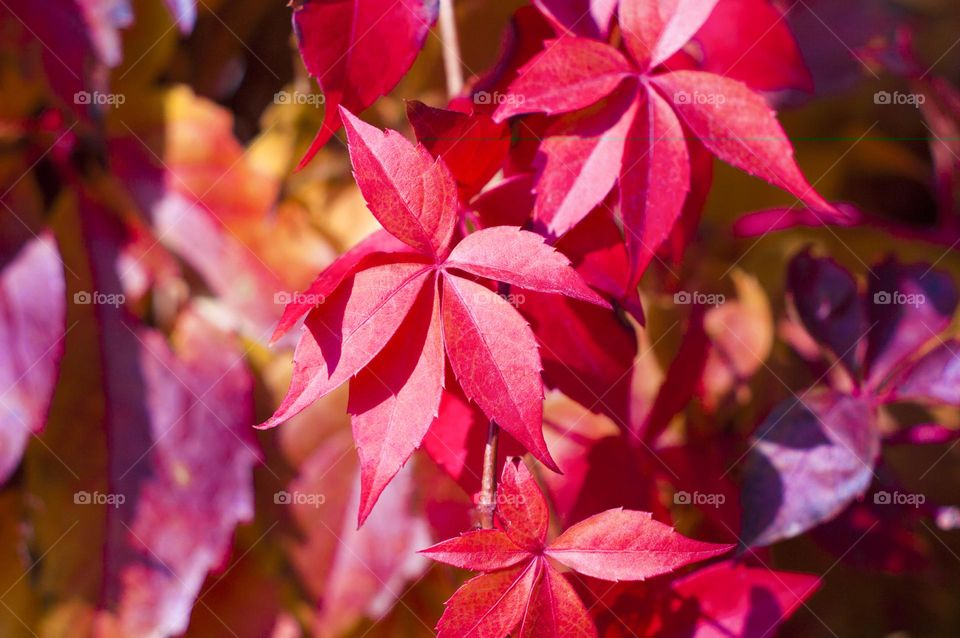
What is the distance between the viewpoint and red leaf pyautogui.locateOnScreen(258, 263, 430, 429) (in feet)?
1.04

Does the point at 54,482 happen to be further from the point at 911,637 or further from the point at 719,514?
the point at 911,637

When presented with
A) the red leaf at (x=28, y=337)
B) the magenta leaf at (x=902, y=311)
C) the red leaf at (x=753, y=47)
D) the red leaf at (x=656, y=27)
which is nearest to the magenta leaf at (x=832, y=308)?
the magenta leaf at (x=902, y=311)

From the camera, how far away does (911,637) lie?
66cm

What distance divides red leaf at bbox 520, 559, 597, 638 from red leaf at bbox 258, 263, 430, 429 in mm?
128

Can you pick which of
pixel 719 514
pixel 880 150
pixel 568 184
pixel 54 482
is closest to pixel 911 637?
pixel 719 514

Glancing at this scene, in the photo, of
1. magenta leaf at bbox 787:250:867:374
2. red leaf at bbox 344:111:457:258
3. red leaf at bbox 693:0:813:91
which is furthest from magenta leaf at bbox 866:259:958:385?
red leaf at bbox 344:111:457:258

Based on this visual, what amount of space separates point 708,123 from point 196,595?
426 millimetres

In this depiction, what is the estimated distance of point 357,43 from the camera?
392mm

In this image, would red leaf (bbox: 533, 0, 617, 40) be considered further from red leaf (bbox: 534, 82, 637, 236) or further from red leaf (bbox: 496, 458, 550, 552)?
red leaf (bbox: 496, 458, 550, 552)

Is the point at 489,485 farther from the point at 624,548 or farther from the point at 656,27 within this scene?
the point at 656,27

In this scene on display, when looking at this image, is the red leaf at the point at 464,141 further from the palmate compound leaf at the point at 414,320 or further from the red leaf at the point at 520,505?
the red leaf at the point at 520,505

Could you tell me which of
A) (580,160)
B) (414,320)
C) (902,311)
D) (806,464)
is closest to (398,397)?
(414,320)

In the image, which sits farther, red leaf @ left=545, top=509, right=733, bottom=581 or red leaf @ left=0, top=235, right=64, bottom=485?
red leaf @ left=0, top=235, right=64, bottom=485

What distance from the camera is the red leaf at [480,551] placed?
33cm
